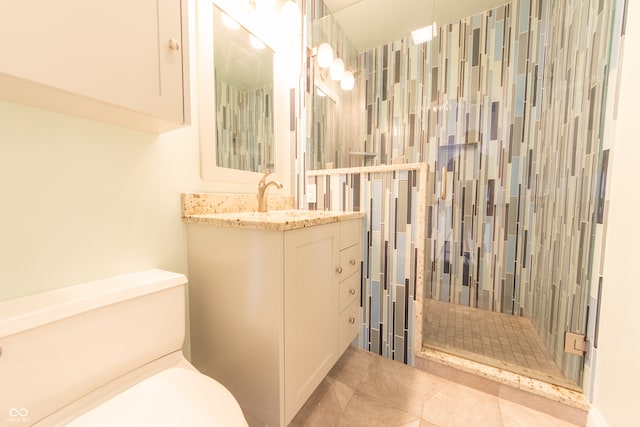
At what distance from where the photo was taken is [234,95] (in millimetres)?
1185

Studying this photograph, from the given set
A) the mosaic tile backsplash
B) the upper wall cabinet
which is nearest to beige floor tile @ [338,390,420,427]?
the mosaic tile backsplash

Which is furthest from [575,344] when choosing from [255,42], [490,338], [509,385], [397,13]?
[397,13]

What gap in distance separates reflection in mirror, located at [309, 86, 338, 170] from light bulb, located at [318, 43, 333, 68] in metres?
0.19

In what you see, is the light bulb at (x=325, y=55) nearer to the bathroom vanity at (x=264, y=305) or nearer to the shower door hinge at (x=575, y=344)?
the bathroom vanity at (x=264, y=305)

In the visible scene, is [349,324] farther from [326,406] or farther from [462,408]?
[462,408]

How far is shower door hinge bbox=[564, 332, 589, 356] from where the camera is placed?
0.99 metres

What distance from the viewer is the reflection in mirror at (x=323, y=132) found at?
1.73 m

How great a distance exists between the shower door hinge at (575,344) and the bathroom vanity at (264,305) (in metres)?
1.05

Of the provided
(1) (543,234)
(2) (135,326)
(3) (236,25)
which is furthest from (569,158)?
(2) (135,326)

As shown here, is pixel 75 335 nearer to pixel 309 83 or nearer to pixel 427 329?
pixel 427 329

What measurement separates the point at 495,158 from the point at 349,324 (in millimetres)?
1728

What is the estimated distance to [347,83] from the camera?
206 cm

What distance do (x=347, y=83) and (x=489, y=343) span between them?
7.13 ft

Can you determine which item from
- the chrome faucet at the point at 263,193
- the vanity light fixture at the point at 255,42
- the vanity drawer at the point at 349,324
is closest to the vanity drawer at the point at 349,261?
the vanity drawer at the point at 349,324
